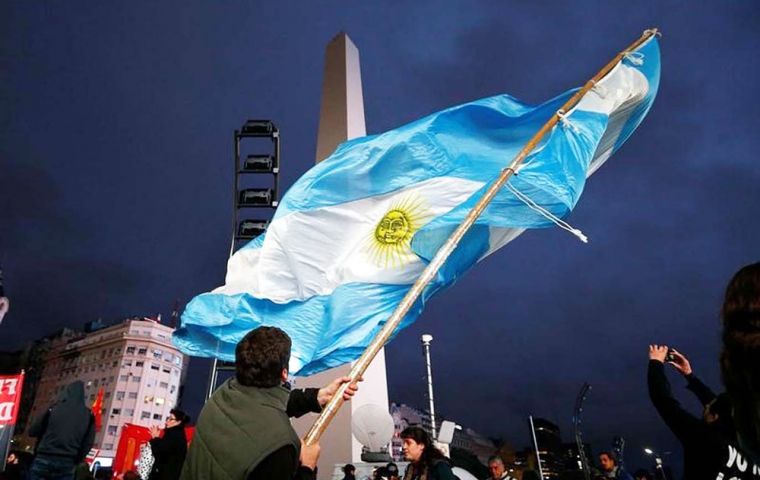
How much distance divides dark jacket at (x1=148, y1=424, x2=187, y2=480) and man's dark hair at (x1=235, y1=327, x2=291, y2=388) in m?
2.84

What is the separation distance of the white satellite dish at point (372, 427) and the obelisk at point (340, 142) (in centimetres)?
71

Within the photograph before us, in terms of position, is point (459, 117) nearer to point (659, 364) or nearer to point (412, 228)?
point (412, 228)

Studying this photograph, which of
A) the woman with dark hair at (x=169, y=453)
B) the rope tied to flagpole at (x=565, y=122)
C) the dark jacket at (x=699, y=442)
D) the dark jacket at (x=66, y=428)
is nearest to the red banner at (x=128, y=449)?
the dark jacket at (x=66, y=428)

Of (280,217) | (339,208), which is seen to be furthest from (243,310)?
(339,208)

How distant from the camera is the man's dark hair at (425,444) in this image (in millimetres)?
3848

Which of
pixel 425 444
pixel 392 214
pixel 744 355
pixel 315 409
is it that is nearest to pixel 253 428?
pixel 315 409

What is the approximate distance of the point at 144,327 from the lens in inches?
3049

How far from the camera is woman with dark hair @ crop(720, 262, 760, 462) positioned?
1336 mm

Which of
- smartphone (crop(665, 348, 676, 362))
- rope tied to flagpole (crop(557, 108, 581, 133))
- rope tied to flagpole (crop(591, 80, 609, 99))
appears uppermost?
rope tied to flagpole (crop(591, 80, 609, 99))

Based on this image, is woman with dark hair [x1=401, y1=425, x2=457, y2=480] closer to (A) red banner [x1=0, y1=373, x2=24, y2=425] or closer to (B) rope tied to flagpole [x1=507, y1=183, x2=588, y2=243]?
(B) rope tied to flagpole [x1=507, y1=183, x2=588, y2=243]

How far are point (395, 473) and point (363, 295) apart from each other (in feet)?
14.5

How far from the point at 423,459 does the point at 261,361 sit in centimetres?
237

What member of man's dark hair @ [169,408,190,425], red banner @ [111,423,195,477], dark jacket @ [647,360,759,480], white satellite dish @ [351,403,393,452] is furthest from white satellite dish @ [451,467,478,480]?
red banner @ [111,423,195,477]

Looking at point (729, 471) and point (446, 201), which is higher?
point (446, 201)
